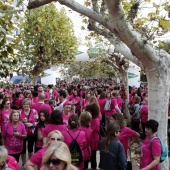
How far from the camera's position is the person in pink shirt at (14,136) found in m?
6.16

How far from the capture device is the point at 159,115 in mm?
6074

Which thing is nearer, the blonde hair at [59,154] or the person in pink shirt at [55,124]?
the blonde hair at [59,154]

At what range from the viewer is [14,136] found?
6.18 metres

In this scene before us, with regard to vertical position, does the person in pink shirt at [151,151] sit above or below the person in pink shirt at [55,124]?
below

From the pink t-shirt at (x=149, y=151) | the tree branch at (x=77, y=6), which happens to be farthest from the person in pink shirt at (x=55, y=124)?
the tree branch at (x=77, y=6)

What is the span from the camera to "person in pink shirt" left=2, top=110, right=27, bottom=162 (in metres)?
6.16

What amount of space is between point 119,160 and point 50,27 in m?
16.9

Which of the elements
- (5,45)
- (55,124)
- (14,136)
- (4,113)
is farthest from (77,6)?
(4,113)

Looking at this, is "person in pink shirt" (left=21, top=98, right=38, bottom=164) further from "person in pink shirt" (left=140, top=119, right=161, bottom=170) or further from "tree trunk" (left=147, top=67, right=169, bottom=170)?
"person in pink shirt" (left=140, top=119, right=161, bottom=170)

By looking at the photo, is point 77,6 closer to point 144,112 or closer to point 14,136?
point 14,136

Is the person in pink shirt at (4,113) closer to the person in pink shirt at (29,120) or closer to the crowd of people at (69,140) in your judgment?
the crowd of people at (69,140)

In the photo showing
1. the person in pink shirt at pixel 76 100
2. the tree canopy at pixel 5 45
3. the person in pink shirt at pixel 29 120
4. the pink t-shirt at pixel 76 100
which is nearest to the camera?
the tree canopy at pixel 5 45

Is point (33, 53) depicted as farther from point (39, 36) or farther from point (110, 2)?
point (110, 2)

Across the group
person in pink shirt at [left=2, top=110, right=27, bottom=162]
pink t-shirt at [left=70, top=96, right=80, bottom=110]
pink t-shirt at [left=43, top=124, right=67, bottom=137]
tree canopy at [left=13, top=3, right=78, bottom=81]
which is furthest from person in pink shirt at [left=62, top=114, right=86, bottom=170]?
tree canopy at [left=13, top=3, right=78, bottom=81]
